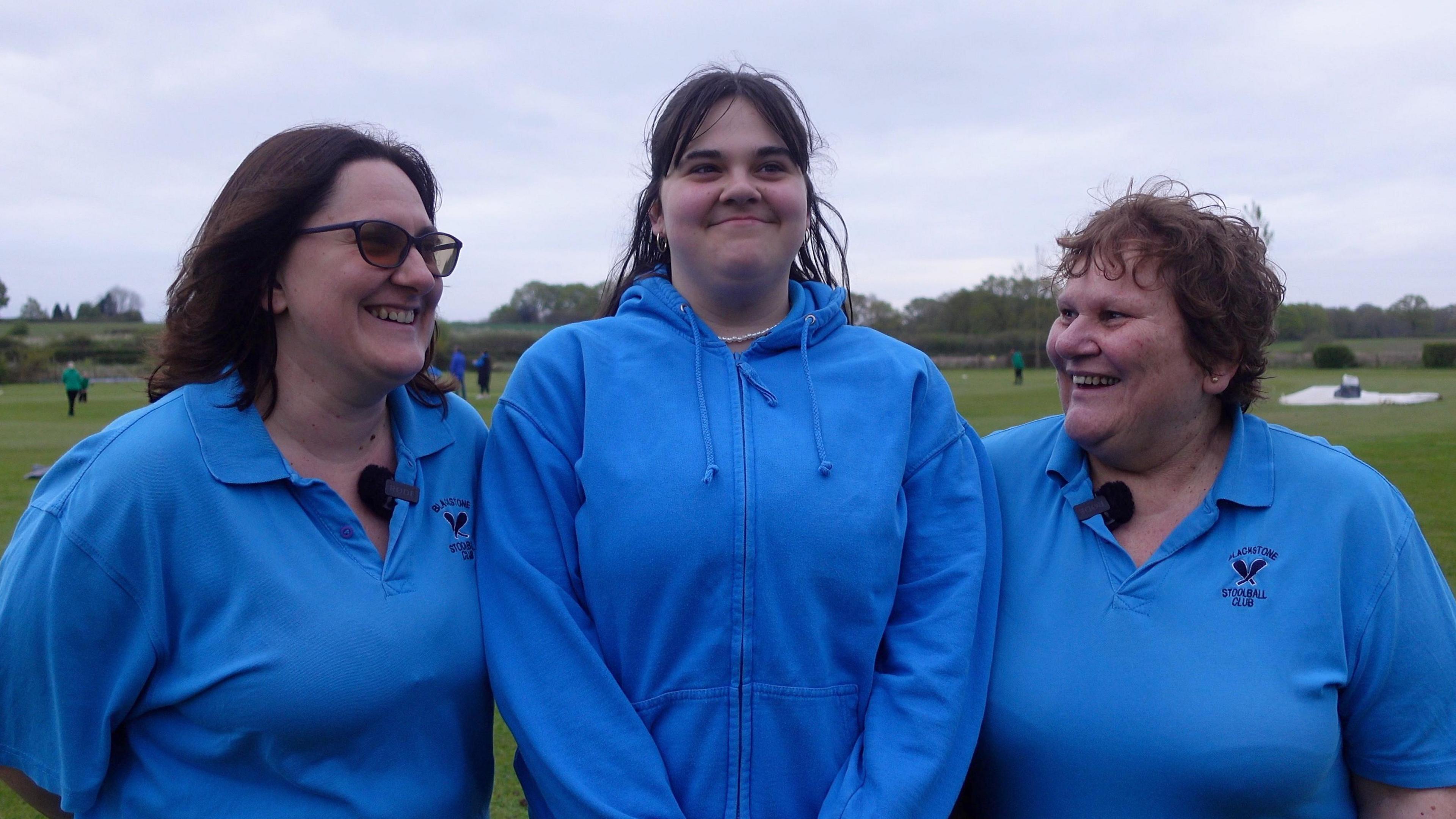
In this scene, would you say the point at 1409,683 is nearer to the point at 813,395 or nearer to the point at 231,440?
the point at 813,395

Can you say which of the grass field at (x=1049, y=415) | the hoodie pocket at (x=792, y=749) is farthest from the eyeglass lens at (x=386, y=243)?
the hoodie pocket at (x=792, y=749)

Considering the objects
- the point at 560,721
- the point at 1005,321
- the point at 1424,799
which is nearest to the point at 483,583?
the point at 560,721

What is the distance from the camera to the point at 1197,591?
2.51 metres

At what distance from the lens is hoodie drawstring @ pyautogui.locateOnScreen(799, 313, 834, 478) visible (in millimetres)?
2443

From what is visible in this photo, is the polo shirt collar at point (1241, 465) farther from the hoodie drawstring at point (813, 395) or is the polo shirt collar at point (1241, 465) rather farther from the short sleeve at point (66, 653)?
the short sleeve at point (66, 653)

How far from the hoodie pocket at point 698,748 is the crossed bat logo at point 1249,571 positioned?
1281mm

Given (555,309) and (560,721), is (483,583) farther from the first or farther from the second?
(555,309)

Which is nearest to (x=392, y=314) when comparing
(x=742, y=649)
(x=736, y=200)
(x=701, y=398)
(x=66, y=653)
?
(x=701, y=398)

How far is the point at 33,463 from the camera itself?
51.7ft

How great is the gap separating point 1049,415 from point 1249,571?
19.0 m

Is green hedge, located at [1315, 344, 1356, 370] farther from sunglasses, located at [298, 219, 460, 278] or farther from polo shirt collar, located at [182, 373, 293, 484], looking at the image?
polo shirt collar, located at [182, 373, 293, 484]

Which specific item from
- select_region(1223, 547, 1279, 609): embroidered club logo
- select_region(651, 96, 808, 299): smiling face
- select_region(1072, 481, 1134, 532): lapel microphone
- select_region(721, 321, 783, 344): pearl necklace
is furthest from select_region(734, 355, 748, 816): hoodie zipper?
select_region(1223, 547, 1279, 609): embroidered club logo

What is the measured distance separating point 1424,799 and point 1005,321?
76.2 metres

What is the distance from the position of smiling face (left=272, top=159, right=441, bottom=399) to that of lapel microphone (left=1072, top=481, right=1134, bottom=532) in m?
1.78
